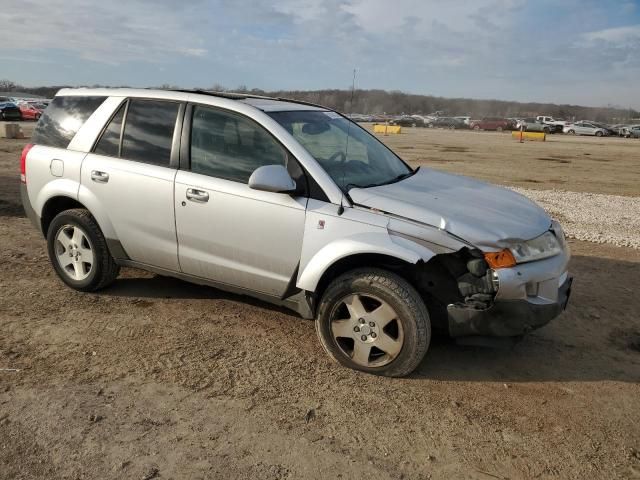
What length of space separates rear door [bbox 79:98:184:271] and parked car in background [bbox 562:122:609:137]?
5791 cm

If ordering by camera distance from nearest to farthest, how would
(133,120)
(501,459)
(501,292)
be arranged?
(501,459) < (501,292) < (133,120)

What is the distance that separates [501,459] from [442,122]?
74.9 meters

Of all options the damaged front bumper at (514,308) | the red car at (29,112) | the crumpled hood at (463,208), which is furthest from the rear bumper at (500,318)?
the red car at (29,112)

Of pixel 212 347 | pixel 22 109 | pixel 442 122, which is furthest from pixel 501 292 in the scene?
pixel 442 122

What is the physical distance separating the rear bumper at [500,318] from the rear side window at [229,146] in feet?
5.33

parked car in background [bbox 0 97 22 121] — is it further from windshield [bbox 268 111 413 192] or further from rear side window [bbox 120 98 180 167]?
windshield [bbox 268 111 413 192]

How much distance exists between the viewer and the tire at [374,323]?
139 inches

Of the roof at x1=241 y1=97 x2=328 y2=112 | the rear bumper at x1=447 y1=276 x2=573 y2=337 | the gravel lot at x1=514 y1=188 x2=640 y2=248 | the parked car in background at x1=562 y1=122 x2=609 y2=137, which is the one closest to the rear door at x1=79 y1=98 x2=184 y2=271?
the roof at x1=241 y1=97 x2=328 y2=112

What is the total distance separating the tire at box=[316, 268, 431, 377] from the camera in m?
3.54

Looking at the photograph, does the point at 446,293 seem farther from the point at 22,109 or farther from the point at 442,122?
the point at 442,122

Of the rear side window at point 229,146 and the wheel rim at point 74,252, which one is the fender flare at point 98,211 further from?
the rear side window at point 229,146

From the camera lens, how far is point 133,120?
4.63 m

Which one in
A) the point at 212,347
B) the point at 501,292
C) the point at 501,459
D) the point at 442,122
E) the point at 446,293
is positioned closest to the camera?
the point at 501,459

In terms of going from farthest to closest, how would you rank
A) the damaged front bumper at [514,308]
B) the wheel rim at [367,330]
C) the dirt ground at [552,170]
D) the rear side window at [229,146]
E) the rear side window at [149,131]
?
1. the dirt ground at [552,170]
2. the rear side window at [149,131]
3. the rear side window at [229,146]
4. the wheel rim at [367,330]
5. the damaged front bumper at [514,308]
